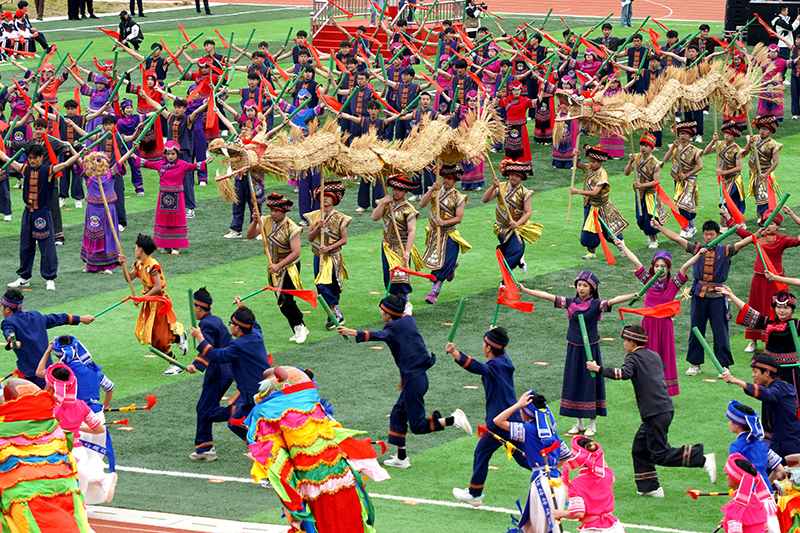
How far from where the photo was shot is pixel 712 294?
41.1 ft

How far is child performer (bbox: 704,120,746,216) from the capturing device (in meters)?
16.7

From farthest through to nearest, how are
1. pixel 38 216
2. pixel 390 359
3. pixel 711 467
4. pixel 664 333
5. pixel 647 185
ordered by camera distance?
1. pixel 647 185
2. pixel 38 216
3. pixel 390 359
4. pixel 664 333
5. pixel 711 467

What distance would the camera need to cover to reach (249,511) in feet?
→ 30.5

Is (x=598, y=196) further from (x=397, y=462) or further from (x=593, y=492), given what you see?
(x=593, y=492)

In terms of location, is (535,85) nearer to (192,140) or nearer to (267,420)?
(192,140)

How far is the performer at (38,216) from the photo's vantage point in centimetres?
1533

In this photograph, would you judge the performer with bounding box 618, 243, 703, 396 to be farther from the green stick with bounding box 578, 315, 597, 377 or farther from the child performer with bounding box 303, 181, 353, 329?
the child performer with bounding box 303, 181, 353, 329

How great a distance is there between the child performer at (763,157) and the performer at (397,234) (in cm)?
549

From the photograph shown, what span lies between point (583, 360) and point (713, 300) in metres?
2.46

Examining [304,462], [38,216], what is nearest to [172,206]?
[38,216]

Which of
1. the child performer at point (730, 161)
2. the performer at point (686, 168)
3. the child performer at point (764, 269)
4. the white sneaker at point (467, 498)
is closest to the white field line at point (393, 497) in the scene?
the white sneaker at point (467, 498)

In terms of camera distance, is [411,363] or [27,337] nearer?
[411,363]

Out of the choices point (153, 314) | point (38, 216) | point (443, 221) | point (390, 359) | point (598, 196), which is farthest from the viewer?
point (598, 196)

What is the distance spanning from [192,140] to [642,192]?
7.99 metres
